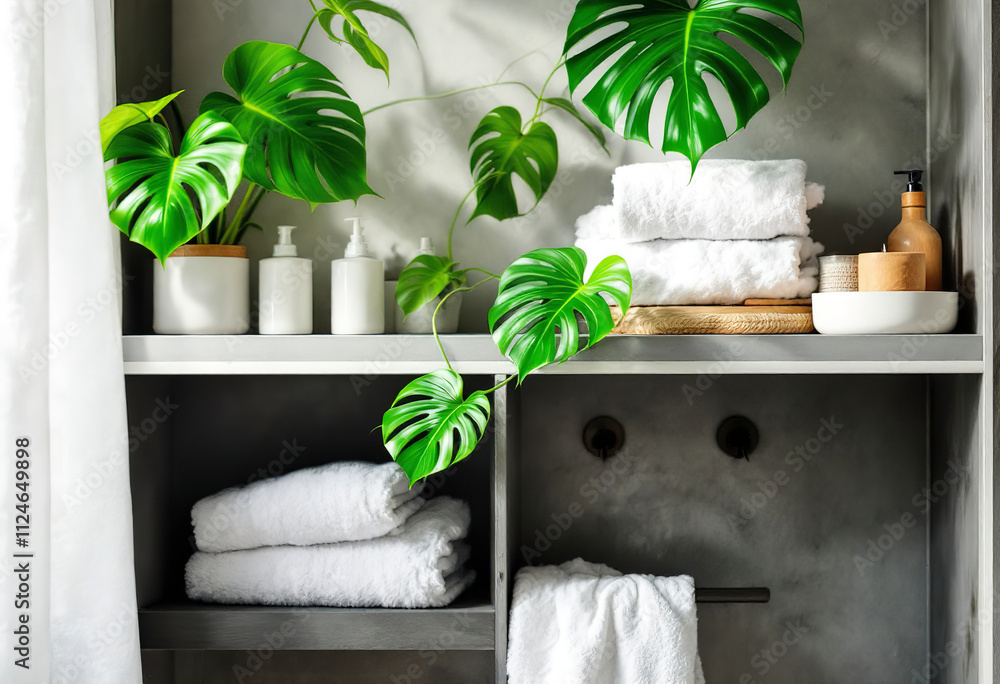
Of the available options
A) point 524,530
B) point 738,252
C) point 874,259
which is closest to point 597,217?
point 738,252

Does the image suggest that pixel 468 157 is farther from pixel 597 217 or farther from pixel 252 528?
pixel 252 528

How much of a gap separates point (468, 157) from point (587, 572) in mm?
703

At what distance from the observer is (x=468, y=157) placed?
52.2 inches

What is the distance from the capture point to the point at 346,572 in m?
1.09

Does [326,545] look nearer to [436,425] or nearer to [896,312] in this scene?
[436,425]

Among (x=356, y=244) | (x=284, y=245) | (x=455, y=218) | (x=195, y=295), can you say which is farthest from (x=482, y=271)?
(x=195, y=295)

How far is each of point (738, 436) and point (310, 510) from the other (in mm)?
693

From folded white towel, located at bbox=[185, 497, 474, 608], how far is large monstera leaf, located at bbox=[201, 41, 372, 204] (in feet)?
1.62

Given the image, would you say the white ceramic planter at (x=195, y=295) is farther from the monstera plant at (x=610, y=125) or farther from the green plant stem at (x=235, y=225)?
the monstera plant at (x=610, y=125)

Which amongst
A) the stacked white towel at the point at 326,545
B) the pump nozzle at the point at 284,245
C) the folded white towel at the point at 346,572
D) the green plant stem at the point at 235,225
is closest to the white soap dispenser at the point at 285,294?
the pump nozzle at the point at 284,245

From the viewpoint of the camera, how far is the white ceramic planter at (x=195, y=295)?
112 centimetres

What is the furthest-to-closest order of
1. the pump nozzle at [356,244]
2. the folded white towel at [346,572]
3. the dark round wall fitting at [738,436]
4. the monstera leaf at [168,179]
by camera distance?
the dark round wall fitting at [738,436]
the pump nozzle at [356,244]
the folded white towel at [346,572]
the monstera leaf at [168,179]

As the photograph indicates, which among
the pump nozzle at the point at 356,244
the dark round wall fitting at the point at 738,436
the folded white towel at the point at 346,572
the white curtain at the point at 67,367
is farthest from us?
the dark round wall fitting at the point at 738,436

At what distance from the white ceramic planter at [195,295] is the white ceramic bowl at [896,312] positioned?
856 millimetres
